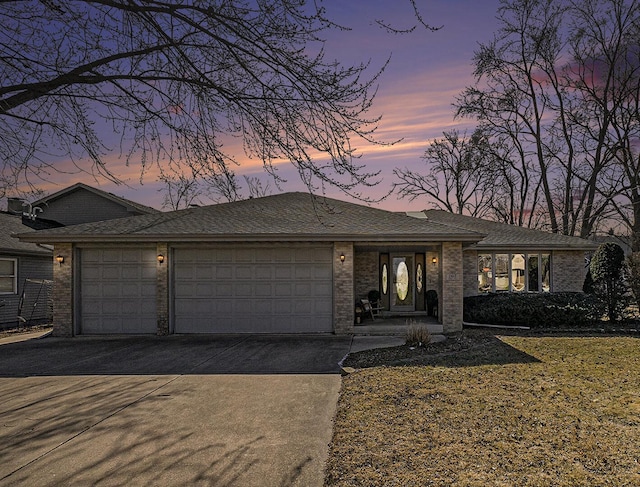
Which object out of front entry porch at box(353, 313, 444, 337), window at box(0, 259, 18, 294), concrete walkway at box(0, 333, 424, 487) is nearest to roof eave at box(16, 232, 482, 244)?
front entry porch at box(353, 313, 444, 337)

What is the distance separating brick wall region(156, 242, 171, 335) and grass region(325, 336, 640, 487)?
7.03 m

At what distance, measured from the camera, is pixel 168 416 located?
6.08 m

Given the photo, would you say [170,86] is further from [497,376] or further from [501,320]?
[501,320]

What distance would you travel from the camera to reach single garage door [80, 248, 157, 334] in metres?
13.3

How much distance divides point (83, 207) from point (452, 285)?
1877cm

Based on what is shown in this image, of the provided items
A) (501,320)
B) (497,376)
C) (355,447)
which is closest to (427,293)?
(501,320)

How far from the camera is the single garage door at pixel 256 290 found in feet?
43.3

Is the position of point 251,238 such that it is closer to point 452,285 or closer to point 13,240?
point 452,285

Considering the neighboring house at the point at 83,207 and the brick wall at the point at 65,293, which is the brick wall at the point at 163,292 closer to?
the brick wall at the point at 65,293

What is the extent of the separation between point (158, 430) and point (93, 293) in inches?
359

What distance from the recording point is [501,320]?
14.0m

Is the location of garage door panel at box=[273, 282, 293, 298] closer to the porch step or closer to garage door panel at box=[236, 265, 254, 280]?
garage door panel at box=[236, 265, 254, 280]

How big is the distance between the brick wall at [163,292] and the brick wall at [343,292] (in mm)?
4782

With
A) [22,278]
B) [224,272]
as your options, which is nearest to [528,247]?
[224,272]
